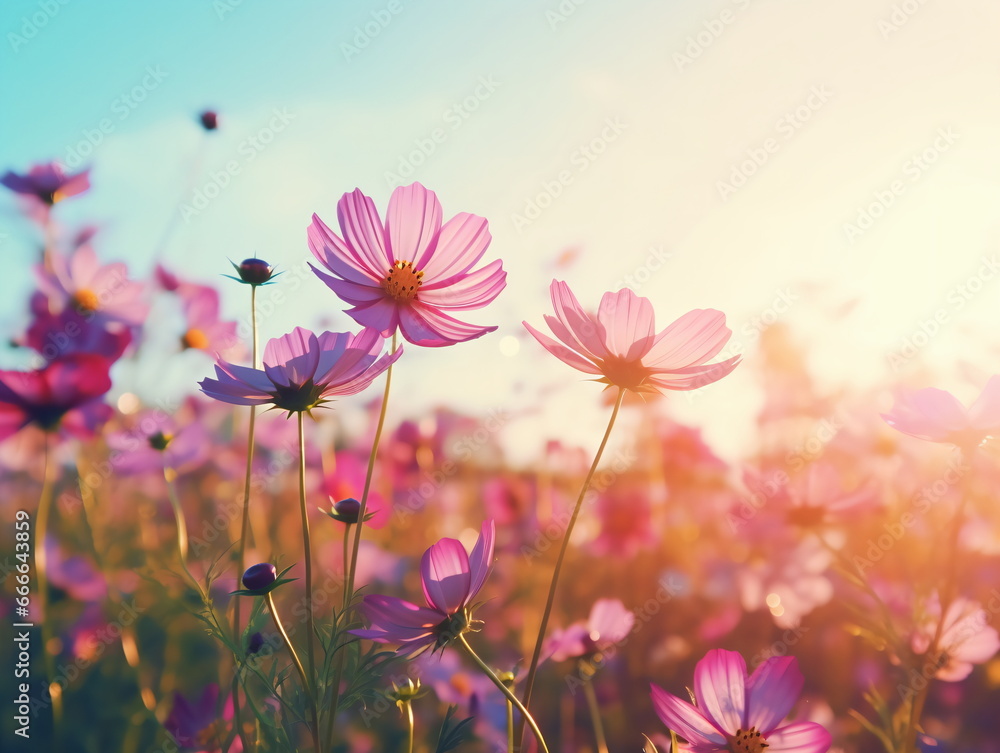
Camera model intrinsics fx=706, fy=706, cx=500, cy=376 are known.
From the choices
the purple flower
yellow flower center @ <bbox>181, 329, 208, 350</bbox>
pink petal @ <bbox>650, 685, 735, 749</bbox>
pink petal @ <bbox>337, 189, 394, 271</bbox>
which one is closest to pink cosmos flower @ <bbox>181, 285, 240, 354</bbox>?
yellow flower center @ <bbox>181, 329, 208, 350</bbox>

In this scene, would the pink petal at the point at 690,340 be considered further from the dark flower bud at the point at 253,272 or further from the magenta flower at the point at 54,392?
the magenta flower at the point at 54,392

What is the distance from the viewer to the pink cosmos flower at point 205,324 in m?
1.30

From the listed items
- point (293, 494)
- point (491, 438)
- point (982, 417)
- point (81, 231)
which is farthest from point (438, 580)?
point (293, 494)

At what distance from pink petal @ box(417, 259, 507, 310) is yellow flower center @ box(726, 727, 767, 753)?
40 centimetres

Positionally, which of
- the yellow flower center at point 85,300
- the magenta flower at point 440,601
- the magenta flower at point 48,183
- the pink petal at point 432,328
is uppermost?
the magenta flower at point 48,183

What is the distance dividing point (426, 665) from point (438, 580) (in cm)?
96

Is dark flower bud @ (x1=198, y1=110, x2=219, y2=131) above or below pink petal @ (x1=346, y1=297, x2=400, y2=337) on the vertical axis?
above

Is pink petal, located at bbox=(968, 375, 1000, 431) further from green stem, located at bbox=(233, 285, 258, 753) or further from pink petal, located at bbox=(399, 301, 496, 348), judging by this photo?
green stem, located at bbox=(233, 285, 258, 753)

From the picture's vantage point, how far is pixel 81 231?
1.39 m

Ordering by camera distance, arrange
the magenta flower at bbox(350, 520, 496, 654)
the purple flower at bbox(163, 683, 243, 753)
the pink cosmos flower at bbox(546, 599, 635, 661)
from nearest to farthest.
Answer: the magenta flower at bbox(350, 520, 496, 654) < the pink cosmos flower at bbox(546, 599, 635, 661) < the purple flower at bbox(163, 683, 243, 753)

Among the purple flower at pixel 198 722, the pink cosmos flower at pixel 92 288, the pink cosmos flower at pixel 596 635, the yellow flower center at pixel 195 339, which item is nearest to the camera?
the pink cosmos flower at pixel 596 635

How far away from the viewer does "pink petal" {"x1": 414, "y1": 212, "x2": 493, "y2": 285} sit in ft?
1.98

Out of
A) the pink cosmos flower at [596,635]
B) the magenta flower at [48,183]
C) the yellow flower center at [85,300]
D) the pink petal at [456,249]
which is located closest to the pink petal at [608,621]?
the pink cosmos flower at [596,635]

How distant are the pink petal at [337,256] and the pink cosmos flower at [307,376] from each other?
2.2 inches
